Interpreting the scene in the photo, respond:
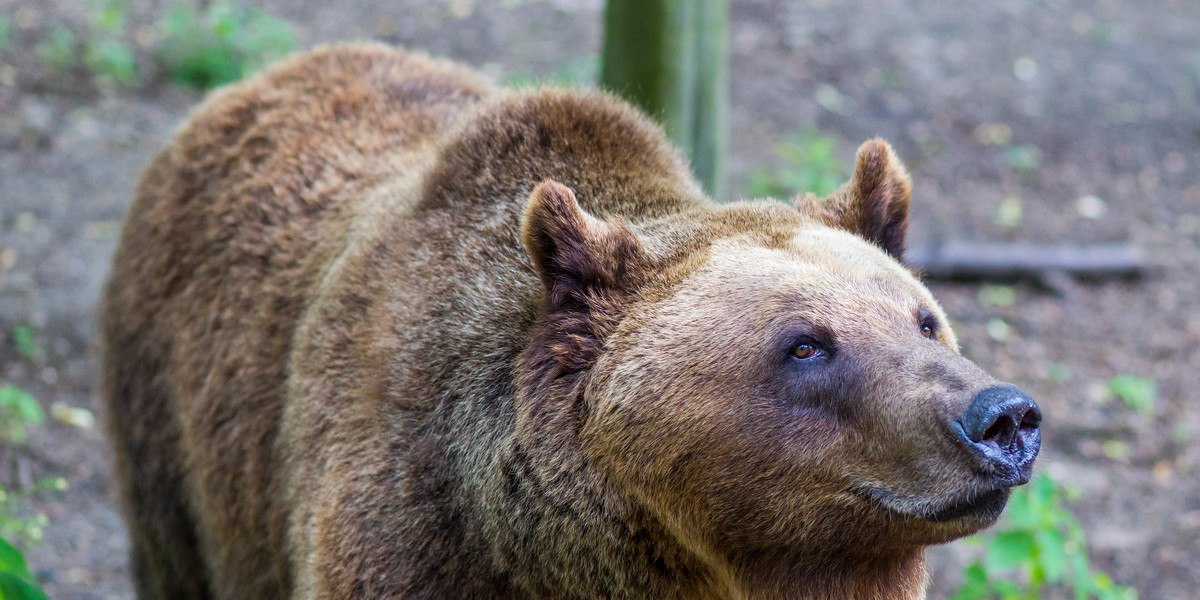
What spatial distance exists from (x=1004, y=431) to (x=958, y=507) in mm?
233

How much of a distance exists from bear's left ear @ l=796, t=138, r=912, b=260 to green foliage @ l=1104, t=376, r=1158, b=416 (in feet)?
15.9

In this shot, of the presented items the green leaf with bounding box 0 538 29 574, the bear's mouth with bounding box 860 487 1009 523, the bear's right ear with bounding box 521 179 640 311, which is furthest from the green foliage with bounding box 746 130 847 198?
the green leaf with bounding box 0 538 29 574

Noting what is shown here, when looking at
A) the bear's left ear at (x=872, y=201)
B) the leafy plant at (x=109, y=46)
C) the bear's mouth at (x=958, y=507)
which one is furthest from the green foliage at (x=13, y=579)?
the leafy plant at (x=109, y=46)

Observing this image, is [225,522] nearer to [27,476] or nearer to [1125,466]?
[27,476]

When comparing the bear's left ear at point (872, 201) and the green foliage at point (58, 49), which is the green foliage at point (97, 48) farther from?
the bear's left ear at point (872, 201)

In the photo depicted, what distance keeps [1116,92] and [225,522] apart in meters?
11.4

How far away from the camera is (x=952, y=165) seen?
1096cm

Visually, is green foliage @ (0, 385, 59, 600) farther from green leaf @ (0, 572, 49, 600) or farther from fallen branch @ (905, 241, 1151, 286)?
fallen branch @ (905, 241, 1151, 286)

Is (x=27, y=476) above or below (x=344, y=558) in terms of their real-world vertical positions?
below

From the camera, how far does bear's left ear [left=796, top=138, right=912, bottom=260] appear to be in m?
3.76

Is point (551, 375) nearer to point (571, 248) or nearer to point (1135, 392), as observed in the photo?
point (571, 248)

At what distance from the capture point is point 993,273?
9398 millimetres

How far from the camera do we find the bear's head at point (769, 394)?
288 centimetres

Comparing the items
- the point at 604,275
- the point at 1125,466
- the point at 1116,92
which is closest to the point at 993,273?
the point at 1125,466
